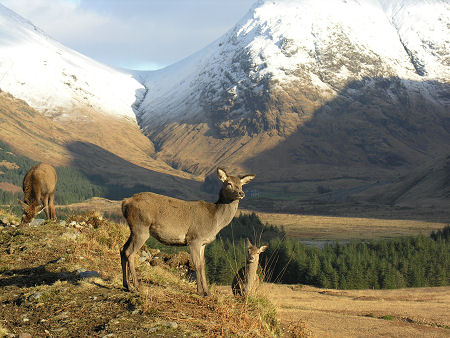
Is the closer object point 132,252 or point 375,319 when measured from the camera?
point 132,252

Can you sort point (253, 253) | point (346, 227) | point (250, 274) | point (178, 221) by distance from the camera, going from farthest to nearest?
1. point (346, 227)
2. point (253, 253)
3. point (250, 274)
4. point (178, 221)

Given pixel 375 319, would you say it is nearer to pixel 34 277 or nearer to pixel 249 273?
pixel 249 273

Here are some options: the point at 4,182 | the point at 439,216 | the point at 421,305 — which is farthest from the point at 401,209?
the point at 4,182

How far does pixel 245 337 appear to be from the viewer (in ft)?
32.0

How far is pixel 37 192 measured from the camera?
19.1 metres

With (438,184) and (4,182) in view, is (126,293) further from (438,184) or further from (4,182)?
(4,182)

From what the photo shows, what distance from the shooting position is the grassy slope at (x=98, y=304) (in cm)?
957

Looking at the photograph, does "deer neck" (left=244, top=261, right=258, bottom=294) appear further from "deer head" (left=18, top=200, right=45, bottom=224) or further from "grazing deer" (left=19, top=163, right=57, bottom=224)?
"deer head" (left=18, top=200, right=45, bottom=224)

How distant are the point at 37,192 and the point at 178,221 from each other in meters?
9.26

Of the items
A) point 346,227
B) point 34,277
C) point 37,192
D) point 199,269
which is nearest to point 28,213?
point 37,192

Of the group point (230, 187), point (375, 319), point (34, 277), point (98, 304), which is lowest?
point (375, 319)

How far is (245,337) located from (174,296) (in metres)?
2.20

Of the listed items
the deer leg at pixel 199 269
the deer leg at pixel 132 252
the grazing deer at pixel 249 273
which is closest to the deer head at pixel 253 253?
the grazing deer at pixel 249 273

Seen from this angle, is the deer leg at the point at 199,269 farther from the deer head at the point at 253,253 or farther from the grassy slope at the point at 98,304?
the deer head at the point at 253,253
